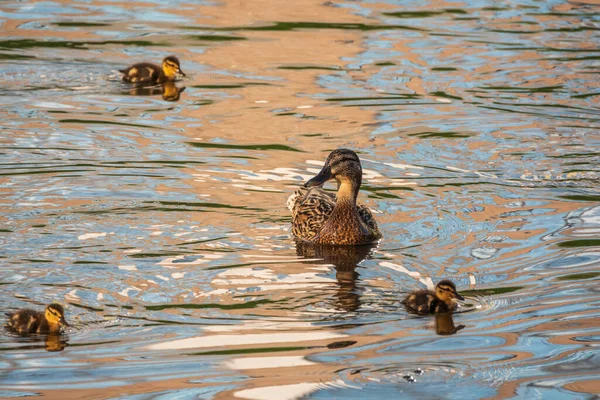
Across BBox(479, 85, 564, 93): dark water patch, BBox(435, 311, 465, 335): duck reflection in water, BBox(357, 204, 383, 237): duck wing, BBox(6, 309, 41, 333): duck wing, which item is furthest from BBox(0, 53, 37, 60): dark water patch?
BBox(435, 311, 465, 335): duck reflection in water

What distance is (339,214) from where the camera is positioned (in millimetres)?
9008

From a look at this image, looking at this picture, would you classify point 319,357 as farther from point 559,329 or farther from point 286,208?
point 286,208

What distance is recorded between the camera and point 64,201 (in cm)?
924

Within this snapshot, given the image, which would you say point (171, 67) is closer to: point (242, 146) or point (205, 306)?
point (242, 146)

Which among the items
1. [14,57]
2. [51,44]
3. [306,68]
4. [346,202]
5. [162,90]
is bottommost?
[346,202]

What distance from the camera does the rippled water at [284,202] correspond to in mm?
6426

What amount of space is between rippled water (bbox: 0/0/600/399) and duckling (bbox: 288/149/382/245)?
178 mm

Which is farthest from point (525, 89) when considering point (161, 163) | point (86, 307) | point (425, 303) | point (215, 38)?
point (86, 307)

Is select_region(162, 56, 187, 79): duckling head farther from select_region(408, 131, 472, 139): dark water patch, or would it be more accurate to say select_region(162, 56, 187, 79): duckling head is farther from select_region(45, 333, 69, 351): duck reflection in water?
select_region(45, 333, 69, 351): duck reflection in water

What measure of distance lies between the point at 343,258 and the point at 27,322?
258 cm

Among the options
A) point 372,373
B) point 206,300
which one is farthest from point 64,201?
point 372,373

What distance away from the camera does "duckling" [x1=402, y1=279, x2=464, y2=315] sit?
712cm

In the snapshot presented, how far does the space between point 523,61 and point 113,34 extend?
481 centimetres

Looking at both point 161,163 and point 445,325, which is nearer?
point 445,325
